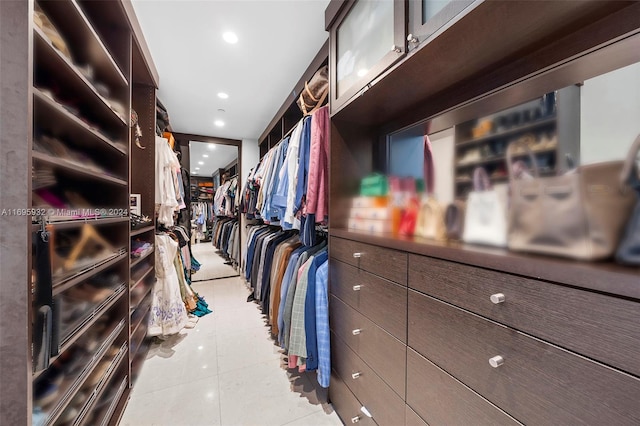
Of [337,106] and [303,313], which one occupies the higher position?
[337,106]

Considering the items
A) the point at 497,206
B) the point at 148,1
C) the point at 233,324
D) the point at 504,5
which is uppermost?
the point at 148,1

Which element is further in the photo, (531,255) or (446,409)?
(446,409)

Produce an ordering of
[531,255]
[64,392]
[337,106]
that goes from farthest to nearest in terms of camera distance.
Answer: [337,106] → [64,392] → [531,255]

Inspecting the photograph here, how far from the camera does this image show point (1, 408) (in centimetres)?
57

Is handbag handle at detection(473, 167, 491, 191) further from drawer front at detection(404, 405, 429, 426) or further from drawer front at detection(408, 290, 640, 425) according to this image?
drawer front at detection(404, 405, 429, 426)

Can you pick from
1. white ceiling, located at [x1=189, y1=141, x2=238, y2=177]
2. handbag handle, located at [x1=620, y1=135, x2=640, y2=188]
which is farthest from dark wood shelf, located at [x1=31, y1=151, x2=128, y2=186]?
white ceiling, located at [x1=189, y1=141, x2=238, y2=177]

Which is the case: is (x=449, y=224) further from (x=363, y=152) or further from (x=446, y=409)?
(x=363, y=152)

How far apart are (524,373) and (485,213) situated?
1.29 feet

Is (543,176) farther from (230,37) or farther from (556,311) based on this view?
(230,37)

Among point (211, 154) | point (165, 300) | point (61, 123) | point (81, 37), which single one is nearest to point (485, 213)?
point (61, 123)

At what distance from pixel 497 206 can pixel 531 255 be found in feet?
0.58

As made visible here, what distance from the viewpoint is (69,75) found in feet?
2.68

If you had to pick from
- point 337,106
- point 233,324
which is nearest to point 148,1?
point 337,106

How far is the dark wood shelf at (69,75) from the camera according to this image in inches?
26.3
